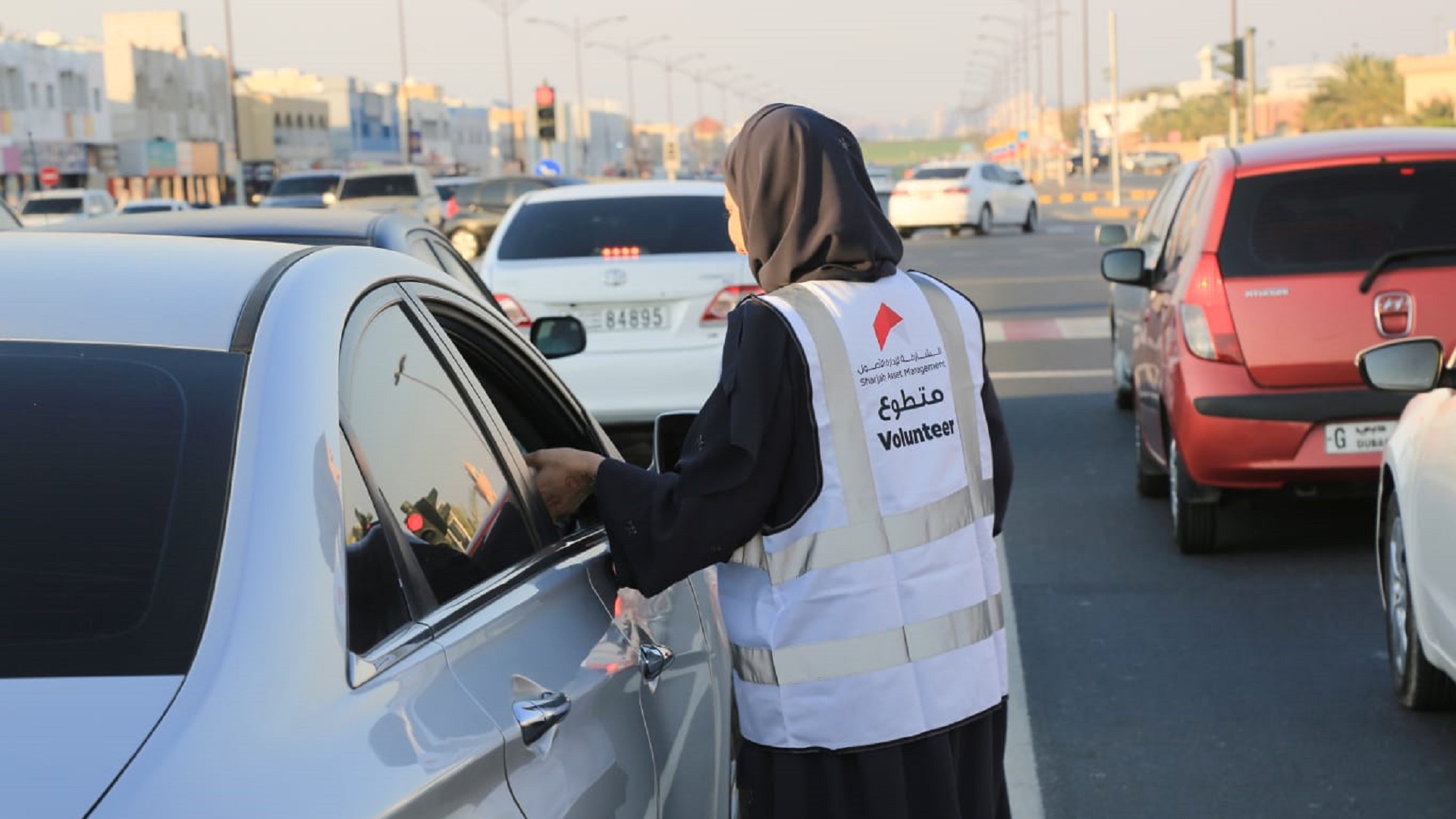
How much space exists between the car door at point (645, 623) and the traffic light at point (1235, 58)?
3340cm

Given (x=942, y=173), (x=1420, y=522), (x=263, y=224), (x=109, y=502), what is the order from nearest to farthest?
(x=109, y=502) → (x=1420, y=522) → (x=263, y=224) → (x=942, y=173)

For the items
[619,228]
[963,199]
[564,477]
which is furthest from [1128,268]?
[963,199]

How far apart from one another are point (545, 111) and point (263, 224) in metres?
44.7

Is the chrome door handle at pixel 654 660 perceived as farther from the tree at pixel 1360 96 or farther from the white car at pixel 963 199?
the tree at pixel 1360 96

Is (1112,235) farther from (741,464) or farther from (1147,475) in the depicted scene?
(741,464)

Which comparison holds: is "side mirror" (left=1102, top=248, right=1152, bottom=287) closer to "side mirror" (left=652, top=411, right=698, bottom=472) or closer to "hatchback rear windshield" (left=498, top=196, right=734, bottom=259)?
"hatchback rear windshield" (left=498, top=196, right=734, bottom=259)

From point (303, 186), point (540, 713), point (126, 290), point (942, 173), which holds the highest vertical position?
point (303, 186)

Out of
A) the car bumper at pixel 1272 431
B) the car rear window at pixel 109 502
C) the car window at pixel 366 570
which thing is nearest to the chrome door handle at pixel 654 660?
the car window at pixel 366 570

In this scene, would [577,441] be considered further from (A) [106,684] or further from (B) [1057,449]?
(B) [1057,449]

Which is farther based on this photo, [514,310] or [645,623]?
[514,310]

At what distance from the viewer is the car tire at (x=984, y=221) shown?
44.0 m

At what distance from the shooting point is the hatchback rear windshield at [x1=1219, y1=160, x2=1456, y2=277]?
840cm

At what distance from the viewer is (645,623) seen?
10.9 ft

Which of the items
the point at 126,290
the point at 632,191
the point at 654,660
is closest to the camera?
the point at 126,290
